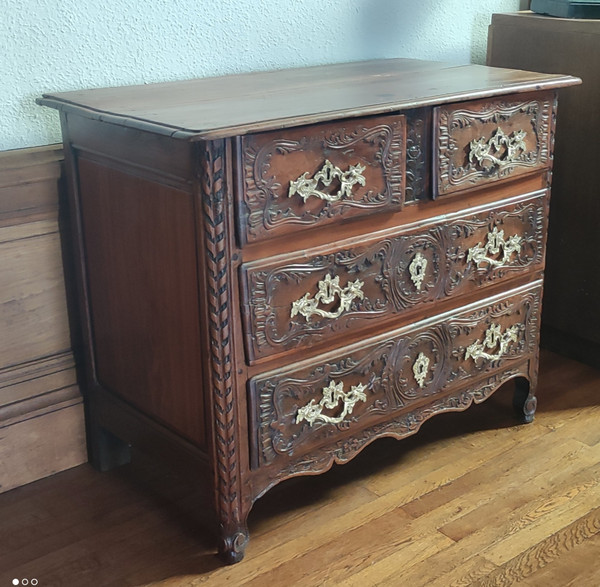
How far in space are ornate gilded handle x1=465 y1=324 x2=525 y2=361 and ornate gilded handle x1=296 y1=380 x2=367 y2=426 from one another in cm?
35

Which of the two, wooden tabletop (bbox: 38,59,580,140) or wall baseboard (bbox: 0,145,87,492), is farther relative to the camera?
wall baseboard (bbox: 0,145,87,492)

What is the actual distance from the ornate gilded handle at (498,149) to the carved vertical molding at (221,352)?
0.64m

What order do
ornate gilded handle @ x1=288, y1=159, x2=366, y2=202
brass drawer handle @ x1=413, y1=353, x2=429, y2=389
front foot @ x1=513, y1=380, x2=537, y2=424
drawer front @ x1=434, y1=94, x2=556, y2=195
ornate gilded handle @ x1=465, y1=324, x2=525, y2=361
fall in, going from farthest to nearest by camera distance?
1. front foot @ x1=513, y1=380, x2=537, y2=424
2. ornate gilded handle @ x1=465, y1=324, x2=525, y2=361
3. brass drawer handle @ x1=413, y1=353, x2=429, y2=389
4. drawer front @ x1=434, y1=94, x2=556, y2=195
5. ornate gilded handle @ x1=288, y1=159, x2=366, y2=202

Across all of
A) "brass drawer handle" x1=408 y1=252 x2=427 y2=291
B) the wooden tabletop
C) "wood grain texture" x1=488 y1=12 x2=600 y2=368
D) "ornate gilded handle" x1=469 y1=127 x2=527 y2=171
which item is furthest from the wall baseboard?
"wood grain texture" x1=488 y1=12 x2=600 y2=368

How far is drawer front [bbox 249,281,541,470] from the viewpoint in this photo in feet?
5.70

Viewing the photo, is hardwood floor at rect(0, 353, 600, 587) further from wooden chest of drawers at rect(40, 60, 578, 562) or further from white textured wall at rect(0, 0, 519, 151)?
white textured wall at rect(0, 0, 519, 151)

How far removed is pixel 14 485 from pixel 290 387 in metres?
0.74

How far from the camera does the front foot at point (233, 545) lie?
174 cm

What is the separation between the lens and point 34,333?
1983mm

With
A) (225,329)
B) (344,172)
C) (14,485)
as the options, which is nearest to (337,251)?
(344,172)

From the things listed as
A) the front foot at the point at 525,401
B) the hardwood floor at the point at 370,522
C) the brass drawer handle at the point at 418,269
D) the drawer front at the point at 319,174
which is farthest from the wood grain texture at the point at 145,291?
the front foot at the point at 525,401

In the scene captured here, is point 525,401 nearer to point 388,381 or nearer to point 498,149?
point 388,381

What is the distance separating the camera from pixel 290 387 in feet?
5.68

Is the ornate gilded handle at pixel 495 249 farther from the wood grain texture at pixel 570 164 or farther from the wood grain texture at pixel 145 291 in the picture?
the wood grain texture at pixel 145 291
